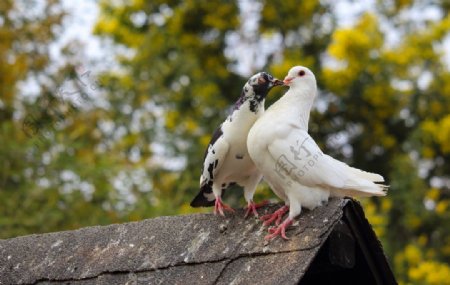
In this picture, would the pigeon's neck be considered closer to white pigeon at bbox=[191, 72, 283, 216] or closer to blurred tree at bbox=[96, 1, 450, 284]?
white pigeon at bbox=[191, 72, 283, 216]

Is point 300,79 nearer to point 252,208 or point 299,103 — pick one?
point 299,103

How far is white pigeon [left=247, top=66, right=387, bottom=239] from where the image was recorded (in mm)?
5016

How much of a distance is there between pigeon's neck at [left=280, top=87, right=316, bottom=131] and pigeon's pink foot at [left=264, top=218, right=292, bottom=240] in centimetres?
64

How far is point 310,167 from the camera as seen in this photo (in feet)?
16.5

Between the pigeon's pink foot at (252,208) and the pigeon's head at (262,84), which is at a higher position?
the pigeon's head at (262,84)

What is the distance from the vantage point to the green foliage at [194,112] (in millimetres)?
13047

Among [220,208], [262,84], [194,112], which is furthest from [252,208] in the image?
[194,112]

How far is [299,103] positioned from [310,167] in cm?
48

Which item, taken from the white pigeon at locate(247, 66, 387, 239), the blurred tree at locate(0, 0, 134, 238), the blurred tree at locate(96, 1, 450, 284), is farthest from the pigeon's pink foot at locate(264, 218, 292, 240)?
the blurred tree at locate(96, 1, 450, 284)

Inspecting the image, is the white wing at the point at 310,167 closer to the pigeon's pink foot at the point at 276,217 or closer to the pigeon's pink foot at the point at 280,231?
the pigeon's pink foot at the point at 276,217

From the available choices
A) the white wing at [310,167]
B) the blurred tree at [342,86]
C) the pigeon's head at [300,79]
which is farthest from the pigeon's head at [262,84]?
the blurred tree at [342,86]

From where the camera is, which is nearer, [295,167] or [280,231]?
[280,231]

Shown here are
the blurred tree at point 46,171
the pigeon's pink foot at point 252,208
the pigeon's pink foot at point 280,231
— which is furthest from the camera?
the blurred tree at point 46,171

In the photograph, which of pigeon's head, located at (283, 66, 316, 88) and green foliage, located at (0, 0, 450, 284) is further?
green foliage, located at (0, 0, 450, 284)
